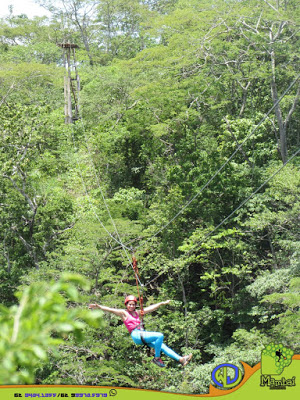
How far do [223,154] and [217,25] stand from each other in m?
3.43

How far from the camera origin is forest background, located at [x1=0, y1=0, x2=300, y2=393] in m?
10.7

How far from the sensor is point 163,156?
1472cm

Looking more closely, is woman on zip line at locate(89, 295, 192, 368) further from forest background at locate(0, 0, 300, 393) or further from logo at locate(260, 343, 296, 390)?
forest background at locate(0, 0, 300, 393)

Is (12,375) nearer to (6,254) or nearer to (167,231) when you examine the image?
(167,231)

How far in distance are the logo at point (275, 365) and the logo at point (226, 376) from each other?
0.58 metres

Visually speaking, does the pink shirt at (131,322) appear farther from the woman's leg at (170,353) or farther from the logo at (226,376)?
the logo at (226,376)

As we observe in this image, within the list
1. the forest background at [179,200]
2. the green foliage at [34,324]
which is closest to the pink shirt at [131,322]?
the green foliage at [34,324]

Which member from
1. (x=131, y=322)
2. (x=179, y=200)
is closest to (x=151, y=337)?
(x=131, y=322)

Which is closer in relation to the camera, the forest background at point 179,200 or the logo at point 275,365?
the logo at point 275,365

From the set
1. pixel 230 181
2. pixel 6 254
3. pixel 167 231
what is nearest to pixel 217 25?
pixel 230 181

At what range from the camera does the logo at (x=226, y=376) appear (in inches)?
374

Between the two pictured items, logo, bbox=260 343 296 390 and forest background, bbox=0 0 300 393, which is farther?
forest background, bbox=0 0 300 393

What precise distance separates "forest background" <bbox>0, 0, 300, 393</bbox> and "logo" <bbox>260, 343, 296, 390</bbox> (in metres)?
0.39

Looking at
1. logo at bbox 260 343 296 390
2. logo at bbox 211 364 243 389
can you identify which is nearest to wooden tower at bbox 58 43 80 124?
logo at bbox 211 364 243 389
